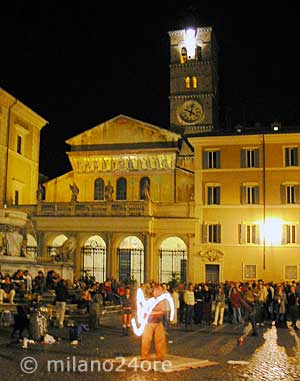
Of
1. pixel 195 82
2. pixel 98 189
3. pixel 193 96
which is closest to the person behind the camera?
pixel 98 189

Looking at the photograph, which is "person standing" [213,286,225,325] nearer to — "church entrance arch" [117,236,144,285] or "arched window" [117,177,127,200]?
"church entrance arch" [117,236,144,285]

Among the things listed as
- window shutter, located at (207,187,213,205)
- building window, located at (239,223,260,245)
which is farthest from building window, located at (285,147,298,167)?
window shutter, located at (207,187,213,205)

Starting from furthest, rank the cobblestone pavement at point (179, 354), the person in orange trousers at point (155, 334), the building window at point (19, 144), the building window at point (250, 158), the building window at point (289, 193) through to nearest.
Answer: the building window at point (19, 144), the building window at point (250, 158), the building window at point (289, 193), the person in orange trousers at point (155, 334), the cobblestone pavement at point (179, 354)

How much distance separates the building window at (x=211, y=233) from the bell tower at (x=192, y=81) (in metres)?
20.6

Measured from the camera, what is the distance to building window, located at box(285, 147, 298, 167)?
41.1 meters

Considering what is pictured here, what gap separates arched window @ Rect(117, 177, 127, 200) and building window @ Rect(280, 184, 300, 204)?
545 inches

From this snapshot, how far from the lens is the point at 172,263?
43875 mm

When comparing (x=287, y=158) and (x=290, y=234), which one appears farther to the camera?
(x=287, y=158)

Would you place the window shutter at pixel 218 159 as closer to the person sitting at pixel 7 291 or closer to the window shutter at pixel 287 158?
the window shutter at pixel 287 158

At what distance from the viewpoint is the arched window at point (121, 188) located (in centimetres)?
4956

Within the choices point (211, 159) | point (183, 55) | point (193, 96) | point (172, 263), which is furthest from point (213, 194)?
point (183, 55)

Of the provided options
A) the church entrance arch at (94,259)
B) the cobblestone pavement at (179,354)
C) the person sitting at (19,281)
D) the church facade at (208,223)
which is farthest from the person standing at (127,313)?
the church entrance arch at (94,259)

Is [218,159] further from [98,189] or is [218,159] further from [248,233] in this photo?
[98,189]

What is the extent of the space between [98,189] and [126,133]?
16.9ft
